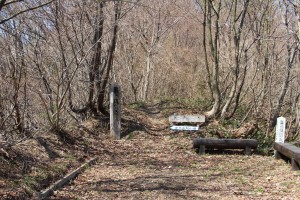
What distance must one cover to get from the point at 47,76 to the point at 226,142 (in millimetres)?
5716

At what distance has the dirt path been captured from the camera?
6.59m

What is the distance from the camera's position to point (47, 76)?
11.4m

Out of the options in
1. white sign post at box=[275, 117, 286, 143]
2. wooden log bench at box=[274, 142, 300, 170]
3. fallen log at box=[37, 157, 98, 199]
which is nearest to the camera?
fallen log at box=[37, 157, 98, 199]

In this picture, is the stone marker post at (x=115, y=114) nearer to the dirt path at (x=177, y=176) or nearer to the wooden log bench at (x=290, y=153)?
the dirt path at (x=177, y=176)

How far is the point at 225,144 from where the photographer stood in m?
10.8

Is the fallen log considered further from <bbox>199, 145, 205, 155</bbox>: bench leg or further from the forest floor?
<bbox>199, 145, 205, 155</bbox>: bench leg

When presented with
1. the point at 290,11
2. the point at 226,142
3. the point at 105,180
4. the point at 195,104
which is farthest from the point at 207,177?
the point at 195,104

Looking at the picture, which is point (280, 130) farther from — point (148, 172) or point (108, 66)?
point (108, 66)

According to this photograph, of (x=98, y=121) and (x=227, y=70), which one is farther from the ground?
(x=227, y=70)

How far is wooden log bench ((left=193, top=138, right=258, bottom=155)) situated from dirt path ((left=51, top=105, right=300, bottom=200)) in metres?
0.26

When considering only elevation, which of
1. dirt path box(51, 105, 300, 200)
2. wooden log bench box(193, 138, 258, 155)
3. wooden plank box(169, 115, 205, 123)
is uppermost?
wooden plank box(169, 115, 205, 123)

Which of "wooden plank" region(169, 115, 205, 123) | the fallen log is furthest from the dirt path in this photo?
"wooden plank" region(169, 115, 205, 123)

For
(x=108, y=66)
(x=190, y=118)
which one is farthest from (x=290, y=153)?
(x=108, y=66)

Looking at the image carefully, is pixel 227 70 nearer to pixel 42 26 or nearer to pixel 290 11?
pixel 290 11
